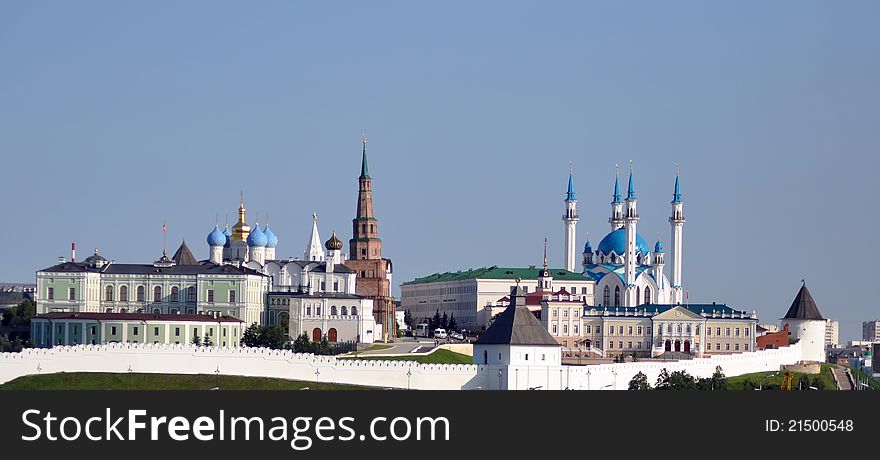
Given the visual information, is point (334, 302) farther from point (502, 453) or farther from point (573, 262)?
point (502, 453)

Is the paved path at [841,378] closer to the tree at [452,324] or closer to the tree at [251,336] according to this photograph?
the tree at [452,324]

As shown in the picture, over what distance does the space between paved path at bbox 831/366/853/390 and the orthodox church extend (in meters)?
17.4

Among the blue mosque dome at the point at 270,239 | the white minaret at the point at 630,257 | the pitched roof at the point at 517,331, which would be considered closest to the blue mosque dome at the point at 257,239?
the blue mosque dome at the point at 270,239

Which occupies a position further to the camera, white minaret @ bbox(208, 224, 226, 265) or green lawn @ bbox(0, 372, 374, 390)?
white minaret @ bbox(208, 224, 226, 265)

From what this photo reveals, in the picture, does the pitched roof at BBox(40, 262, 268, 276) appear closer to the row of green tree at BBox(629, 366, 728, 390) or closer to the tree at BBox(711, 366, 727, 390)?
the tree at BBox(711, 366, 727, 390)

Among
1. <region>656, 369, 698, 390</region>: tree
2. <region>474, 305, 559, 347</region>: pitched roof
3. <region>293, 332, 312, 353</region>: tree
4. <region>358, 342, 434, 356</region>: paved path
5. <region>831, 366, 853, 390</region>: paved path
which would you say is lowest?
<region>831, 366, 853, 390</region>: paved path

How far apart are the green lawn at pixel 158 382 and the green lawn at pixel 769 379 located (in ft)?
65.4

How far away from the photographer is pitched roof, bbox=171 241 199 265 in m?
124

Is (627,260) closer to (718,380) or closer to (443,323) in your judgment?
(443,323)

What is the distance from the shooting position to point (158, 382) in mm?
88875

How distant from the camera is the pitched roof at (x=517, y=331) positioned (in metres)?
87.6

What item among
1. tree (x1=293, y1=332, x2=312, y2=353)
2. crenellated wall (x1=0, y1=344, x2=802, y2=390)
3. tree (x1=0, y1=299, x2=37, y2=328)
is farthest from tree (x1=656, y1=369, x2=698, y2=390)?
tree (x1=0, y1=299, x2=37, y2=328)

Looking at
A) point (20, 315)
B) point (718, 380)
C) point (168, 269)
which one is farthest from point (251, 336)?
point (718, 380)

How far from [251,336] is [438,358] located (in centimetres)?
921
